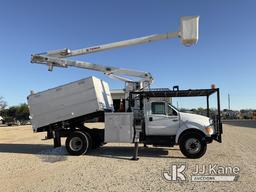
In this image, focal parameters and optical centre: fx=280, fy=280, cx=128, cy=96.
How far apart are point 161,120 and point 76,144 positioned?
382 centimetres

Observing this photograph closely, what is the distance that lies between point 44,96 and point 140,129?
4677mm

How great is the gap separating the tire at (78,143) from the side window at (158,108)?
3046mm

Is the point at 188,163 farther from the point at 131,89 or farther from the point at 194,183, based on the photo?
the point at 131,89

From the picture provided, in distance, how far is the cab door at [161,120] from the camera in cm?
1143

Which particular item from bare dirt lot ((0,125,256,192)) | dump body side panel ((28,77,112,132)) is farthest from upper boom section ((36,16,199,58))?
bare dirt lot ((0,125,256,192))

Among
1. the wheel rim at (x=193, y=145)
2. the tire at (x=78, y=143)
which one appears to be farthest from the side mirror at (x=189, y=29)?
the tire at (x=78, y=143)

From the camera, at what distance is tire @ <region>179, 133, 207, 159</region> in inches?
422

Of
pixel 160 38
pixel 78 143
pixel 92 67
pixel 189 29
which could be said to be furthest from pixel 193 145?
pixel 92 67

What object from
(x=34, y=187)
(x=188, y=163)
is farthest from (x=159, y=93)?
A: (x=34, y=187)

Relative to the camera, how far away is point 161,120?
37.9 feet

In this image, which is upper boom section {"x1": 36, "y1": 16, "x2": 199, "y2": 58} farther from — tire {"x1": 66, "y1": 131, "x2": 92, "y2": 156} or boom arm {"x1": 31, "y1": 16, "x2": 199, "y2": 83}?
tire {"x1": 66, "y1": 131, "x2": 92, "y2": 156}

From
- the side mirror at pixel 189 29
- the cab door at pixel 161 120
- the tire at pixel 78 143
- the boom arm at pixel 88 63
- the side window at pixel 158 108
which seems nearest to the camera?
the side mirror at pixel 189 29

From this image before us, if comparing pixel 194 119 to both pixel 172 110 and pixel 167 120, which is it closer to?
pixel 172 110

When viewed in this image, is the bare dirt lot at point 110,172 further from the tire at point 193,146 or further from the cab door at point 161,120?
the cab door at point 161,120
